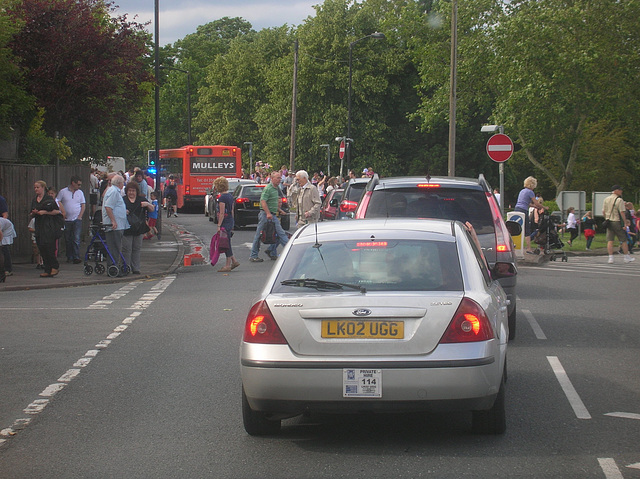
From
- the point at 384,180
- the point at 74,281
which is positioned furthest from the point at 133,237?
the point at 384,180

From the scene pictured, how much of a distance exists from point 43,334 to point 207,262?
36.5ft

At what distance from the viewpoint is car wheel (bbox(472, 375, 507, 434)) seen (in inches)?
250

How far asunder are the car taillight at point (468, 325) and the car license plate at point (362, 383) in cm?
46

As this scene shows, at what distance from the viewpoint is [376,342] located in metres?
5.92

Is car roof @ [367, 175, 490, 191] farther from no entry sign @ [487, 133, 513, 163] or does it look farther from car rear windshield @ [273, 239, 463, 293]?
no entry sign @ [487, 133, 513, 163]

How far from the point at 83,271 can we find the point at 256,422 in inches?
540

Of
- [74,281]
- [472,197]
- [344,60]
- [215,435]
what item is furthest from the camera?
A: [344,60]

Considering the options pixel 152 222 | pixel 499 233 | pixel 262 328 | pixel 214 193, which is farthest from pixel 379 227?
pixel 214 193

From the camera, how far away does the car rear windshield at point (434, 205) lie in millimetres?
10688

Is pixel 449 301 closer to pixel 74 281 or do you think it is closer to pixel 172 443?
pixel 172 443

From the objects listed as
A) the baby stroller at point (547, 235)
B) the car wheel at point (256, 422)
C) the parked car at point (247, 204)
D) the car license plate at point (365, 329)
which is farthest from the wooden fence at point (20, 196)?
the car license plate at point (365, 329)

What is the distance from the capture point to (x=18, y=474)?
5.65 meters

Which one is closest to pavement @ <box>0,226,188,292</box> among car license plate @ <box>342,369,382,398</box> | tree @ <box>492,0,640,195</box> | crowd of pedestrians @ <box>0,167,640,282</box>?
crowd of pedestrians @ <box>0,167,640,282</box>

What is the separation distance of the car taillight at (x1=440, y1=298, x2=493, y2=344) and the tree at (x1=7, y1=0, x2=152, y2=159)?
61.1ft
